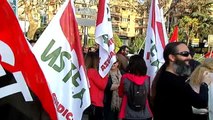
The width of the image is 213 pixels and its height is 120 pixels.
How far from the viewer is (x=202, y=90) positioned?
145 inches

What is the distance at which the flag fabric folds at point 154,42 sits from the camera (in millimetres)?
6648

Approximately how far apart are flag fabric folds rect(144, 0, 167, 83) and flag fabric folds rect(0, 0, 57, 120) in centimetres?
414

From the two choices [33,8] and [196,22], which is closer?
[33,8]

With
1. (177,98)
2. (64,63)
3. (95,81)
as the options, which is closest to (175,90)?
(177,98)

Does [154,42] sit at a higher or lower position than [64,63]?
lower

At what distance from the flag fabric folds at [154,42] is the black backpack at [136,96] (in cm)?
53

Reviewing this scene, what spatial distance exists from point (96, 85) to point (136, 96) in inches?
55.7

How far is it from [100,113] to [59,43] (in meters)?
3.82

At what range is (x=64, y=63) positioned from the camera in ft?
13.2

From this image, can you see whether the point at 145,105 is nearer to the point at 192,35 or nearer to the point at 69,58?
the point at 69,58

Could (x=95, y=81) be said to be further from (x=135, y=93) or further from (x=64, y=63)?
(x=64, y=63)

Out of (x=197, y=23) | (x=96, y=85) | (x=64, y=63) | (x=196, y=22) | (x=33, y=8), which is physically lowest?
(x=197, y=23)

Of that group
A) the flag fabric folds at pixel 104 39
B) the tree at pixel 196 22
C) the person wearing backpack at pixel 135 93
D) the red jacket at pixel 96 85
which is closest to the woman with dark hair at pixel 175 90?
the person wearing backpack at pixel 135 93

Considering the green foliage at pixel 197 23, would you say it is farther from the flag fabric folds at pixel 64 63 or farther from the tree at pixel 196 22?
the flag fabric folds at pixel 64 63
